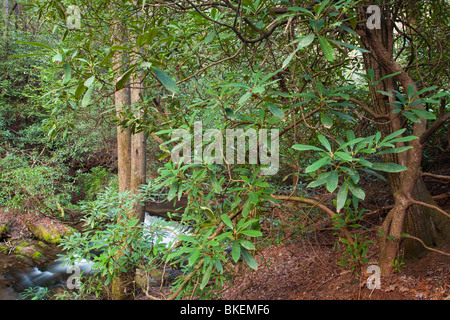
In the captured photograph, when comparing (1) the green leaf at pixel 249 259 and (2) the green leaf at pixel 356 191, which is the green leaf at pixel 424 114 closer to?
(2) the green leaf at pixel 356 191

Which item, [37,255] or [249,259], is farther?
[37,255]

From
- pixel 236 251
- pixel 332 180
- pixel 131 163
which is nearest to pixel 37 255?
pixel 131 163

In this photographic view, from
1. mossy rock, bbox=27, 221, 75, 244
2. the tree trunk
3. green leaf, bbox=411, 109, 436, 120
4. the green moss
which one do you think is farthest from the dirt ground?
mossy rock, bbox=27, 221, 75, 244

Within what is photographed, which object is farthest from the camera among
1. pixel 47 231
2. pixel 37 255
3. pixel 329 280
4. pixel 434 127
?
pixel 47 231

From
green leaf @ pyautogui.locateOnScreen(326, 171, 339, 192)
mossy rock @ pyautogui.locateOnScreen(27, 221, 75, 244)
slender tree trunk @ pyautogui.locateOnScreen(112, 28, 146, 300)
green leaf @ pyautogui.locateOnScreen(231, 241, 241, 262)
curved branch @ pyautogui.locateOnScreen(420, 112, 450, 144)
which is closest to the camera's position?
green leaf @ pyautogui.locateOnScreen(326, 171, 339, 192)

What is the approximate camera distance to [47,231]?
6.92 m

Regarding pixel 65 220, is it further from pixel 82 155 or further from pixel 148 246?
pixel 148 246

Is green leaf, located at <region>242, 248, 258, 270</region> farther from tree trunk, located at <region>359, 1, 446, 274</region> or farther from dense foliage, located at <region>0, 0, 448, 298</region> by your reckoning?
tree trunk, located at <region>359, 1, 446, 274</region>

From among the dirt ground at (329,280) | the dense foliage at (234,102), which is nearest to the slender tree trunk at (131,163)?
the dense foliage at (234,102)

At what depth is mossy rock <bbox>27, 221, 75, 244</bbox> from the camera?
680cm

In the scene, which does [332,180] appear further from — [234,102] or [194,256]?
[234,102]

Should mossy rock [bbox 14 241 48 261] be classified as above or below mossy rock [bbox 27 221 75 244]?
below

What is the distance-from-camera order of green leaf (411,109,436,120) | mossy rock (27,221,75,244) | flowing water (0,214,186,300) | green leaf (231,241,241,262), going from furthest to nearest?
mossy rock (27,221,75,244)
flowing water (0,214,186,300)
green leaf (411,109,436,120)
green leaf (231,241,241,262)

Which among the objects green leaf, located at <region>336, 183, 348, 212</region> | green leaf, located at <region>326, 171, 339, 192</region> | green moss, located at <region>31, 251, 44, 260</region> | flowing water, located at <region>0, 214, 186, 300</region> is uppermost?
green leaf, located at <region>326, 171, 339, 192</region>
